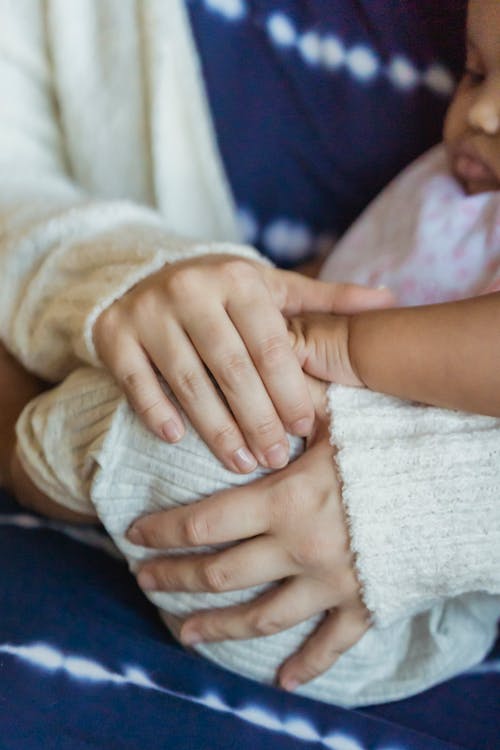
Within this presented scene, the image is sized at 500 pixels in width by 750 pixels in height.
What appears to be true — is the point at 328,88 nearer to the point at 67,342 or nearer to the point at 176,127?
the point at 176,127

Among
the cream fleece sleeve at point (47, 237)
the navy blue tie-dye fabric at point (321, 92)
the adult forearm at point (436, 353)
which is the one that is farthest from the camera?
the navy blue tie-dye fabric at point (321, 92)

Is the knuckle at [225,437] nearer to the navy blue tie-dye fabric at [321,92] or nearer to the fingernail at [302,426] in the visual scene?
the fingernail at [302,426]

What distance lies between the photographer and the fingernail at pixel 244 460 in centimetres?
60

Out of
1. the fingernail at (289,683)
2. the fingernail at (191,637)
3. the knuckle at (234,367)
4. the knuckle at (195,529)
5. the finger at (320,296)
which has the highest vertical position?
the knuckle at (234,367)

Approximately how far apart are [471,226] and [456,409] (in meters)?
0.24

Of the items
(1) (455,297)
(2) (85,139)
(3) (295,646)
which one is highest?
(2) (85,139)

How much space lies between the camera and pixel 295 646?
2.17 feet

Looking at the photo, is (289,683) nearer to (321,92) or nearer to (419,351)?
(419,351)

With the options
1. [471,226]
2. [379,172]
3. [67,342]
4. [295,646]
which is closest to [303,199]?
[379,172]

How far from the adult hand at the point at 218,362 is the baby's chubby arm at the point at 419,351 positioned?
0.04m

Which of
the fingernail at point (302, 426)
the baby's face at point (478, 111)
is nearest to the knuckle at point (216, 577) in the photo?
the fingernail at point (302, 426)

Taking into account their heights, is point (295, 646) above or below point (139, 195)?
below

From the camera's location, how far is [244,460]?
60 centimetres

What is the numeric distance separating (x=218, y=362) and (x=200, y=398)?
0.03 meters
